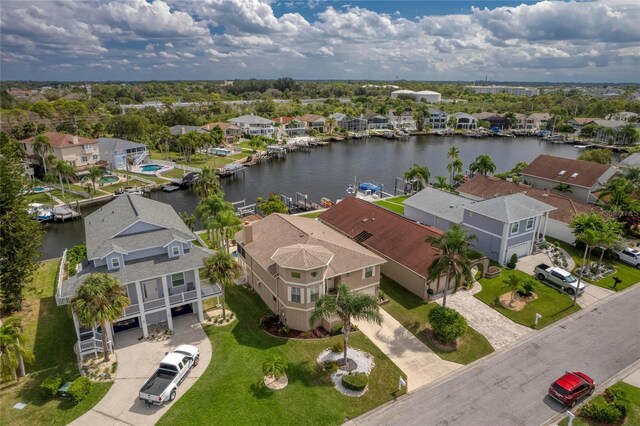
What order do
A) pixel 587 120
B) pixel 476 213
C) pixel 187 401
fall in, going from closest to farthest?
pixel 187 401 < pixel 476 213 < pixel 587 120

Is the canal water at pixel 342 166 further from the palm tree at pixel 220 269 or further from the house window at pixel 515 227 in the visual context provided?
the house window at pixel 515 227

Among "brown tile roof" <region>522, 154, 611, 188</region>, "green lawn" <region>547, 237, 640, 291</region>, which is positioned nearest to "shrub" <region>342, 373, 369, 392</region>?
"green lawn" <region>547, 237, 640, 291</region>

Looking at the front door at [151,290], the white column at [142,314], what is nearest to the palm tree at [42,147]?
the front door at [151,290]

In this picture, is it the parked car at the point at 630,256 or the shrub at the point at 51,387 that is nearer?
the shrub at the point at 51,387

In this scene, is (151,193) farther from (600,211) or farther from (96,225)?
(600,211)

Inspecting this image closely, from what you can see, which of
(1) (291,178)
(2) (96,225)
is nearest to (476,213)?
(2) (96,225)

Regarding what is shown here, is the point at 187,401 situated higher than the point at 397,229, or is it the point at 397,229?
the point at 397,229

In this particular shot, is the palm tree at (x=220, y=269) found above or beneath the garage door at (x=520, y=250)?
above
